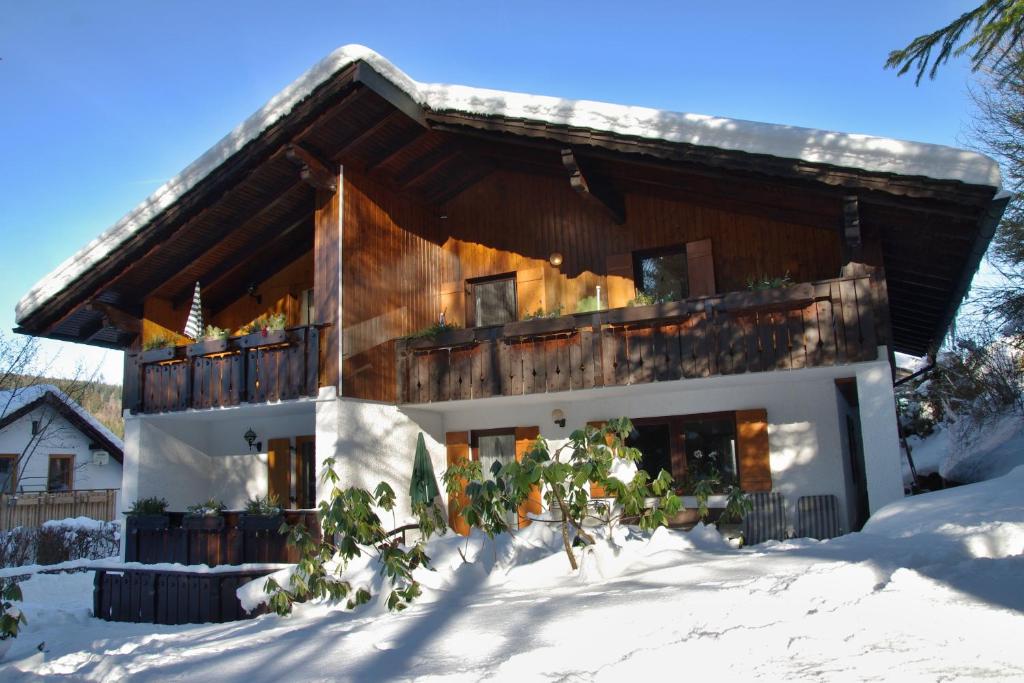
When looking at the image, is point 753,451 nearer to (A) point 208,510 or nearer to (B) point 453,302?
(B) point 453,302

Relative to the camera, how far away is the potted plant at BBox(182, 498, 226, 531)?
10781 mm

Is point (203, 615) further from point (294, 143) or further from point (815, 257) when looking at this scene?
point (815, 257)

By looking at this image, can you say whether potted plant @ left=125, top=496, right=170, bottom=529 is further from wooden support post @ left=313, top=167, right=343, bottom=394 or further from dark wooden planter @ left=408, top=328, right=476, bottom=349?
dark wooden planter @ left=408, top=328, right=476, bottom=349

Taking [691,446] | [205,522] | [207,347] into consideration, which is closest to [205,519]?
[205,522]

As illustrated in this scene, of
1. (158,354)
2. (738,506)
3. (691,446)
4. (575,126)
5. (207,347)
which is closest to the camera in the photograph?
(738,506)

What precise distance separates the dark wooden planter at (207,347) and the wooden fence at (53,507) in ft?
34.9

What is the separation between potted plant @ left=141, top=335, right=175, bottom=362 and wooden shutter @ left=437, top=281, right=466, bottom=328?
424cm

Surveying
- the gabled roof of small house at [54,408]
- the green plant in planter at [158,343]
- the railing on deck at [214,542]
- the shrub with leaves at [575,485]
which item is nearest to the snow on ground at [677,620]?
the shrub with leaves at [575,485]

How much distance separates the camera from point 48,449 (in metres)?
24.3

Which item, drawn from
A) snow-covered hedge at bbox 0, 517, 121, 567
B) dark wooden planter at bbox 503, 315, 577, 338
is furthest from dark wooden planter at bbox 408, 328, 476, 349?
snow-covered hedge at bbox 0, 517, 121, 567

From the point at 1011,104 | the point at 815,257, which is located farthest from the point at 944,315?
the point at 1011,104

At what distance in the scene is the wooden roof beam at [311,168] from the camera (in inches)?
428

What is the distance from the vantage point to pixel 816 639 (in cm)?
411

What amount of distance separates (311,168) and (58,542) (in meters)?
12.3
